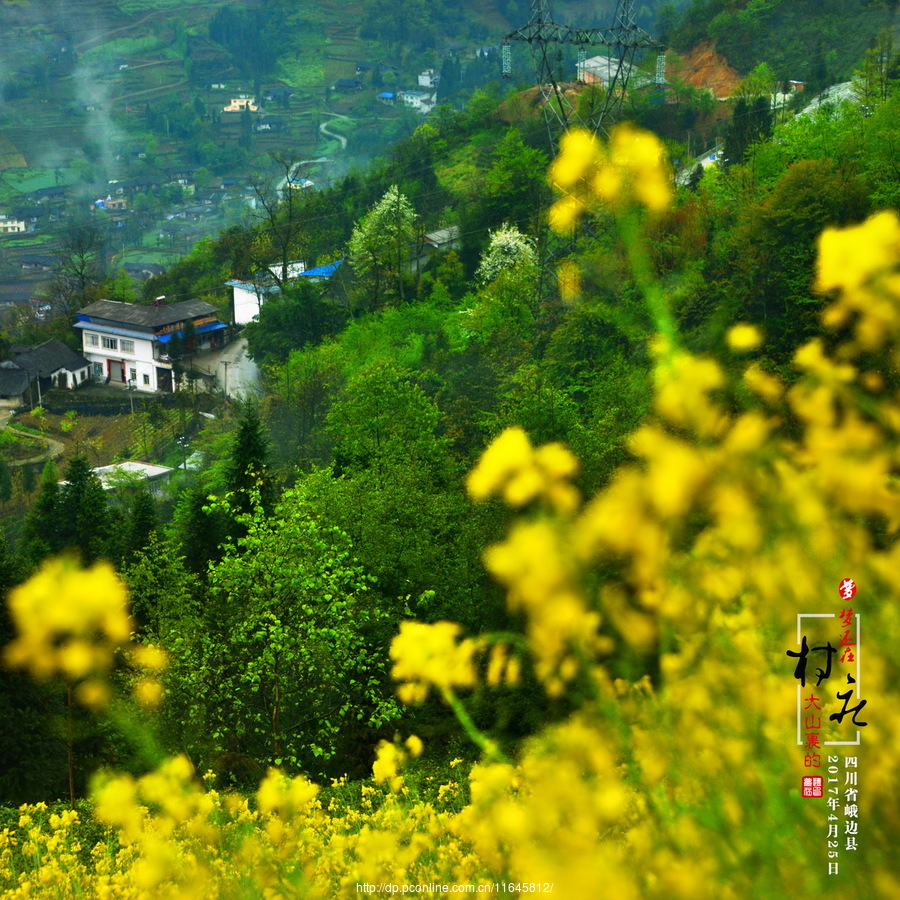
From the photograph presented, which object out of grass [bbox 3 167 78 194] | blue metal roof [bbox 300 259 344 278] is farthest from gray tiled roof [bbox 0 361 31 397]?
grass [bbox 3 167 78 194]

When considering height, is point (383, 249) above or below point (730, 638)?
above

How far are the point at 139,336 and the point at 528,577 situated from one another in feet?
164

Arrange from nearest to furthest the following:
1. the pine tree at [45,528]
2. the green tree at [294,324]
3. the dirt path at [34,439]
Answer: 1. the pine tree at [45,528]
2. the green tree at [294,324]
3. the dirt path at [34,439]

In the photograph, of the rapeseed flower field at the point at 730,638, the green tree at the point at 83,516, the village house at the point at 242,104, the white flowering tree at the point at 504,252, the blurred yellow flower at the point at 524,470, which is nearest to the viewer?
the rapeseed flower field at the point at 730,638

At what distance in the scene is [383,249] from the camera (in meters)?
38.3

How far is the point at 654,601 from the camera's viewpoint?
2.76m

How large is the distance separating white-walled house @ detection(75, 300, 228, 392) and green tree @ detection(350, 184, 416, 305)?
13889mm

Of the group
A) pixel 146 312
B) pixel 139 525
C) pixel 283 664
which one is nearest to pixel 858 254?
pixel 283 664

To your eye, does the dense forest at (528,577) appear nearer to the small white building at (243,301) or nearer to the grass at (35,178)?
the small white building at (243,301)

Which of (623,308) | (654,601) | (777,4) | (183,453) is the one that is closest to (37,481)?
(183,453)

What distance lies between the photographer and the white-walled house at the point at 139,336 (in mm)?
49281

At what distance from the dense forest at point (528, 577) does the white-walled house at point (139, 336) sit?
1414 cm

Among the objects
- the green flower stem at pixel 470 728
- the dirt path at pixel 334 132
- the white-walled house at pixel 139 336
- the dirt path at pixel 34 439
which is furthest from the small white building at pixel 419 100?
the green flower stem at pixel 470 728

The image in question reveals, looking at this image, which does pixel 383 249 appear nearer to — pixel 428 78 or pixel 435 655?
pixel 435 655
